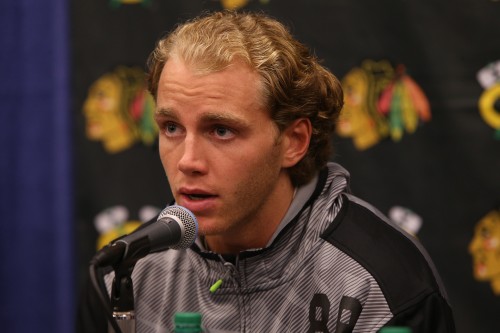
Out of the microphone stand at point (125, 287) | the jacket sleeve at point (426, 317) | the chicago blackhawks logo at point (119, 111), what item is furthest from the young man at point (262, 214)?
the chicago blackhawks logo at point (119, 111)

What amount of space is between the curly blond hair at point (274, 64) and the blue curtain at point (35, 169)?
0.66m

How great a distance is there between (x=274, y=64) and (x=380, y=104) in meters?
0.77

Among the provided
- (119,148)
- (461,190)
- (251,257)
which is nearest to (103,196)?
(119,148)

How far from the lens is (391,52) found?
2686 mm

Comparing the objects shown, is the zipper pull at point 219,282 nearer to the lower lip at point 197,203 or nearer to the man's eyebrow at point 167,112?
the lower lip at point 197,203

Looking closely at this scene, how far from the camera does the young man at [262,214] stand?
1.88m

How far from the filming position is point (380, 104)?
268 cm

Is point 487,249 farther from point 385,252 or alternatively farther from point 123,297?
point 123,297

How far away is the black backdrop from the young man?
0.56 meters

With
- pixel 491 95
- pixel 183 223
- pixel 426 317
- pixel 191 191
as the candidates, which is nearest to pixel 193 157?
pixel 191 191

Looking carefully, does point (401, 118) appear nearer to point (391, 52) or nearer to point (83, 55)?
point (391, 52)

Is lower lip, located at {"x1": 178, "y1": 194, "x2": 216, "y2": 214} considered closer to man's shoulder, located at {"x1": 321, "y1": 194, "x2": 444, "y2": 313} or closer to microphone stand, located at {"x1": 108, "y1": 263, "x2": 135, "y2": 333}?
man's shoulder, located at {"x1": 321, "y1": 194, "x2": 444, "y2": 313}

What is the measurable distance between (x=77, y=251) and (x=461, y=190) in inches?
52.7

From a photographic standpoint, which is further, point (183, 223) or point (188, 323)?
point (183, 223)
